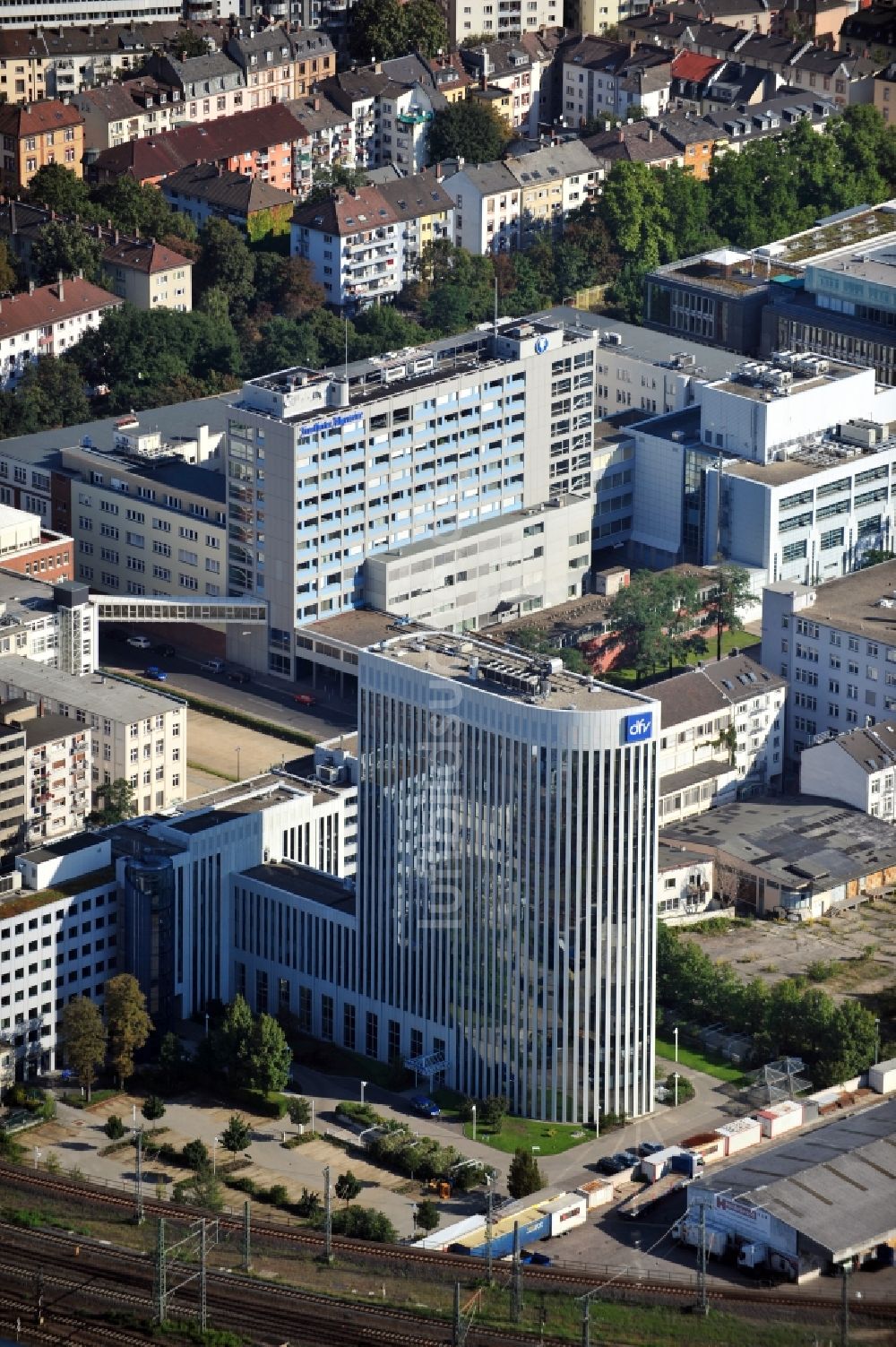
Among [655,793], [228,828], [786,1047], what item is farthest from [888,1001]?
[228,828]

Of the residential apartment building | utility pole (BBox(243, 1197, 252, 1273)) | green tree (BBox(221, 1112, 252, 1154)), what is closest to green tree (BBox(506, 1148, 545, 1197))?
Result: utility pole (BBox(243, 1197, 252, 1273))

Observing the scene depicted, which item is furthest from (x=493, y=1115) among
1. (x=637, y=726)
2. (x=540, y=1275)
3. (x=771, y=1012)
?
(x=637, y=726)

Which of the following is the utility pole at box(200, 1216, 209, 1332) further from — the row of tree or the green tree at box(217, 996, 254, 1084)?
the row of tree

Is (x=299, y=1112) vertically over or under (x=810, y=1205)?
under

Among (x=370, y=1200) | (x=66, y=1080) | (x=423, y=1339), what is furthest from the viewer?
(x=66, y=1080)

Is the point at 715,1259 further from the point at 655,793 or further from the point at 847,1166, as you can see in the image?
the point at 655,793

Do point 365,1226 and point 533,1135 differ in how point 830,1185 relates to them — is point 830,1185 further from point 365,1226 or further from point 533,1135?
point 365,1226
